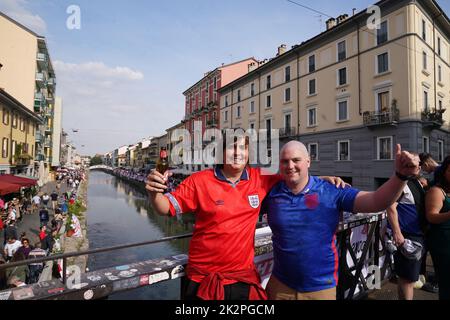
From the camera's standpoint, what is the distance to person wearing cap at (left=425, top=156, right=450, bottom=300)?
8.73ft

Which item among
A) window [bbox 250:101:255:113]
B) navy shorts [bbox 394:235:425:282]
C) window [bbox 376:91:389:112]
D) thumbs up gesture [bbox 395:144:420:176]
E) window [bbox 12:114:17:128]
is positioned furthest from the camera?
window [bbox 250:101:255:113]

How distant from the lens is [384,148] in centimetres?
1905

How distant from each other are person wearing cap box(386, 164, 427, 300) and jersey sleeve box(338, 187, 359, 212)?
1.33m

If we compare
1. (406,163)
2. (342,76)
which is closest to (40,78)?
(342,76)

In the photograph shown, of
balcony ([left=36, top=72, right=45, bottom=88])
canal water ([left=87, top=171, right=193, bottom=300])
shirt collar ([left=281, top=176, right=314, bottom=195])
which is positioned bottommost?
canal water ([left=87, top=171, right=193, bottom=300])

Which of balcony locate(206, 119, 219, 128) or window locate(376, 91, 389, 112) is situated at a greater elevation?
balcony locate(206, 119, 219, 128)

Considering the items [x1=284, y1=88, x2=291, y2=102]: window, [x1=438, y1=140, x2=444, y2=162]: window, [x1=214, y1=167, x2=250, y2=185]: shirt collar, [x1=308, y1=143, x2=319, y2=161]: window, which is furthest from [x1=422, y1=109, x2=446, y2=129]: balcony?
[x1=214, y1=167, x2=250, y2=185]: shirt collar

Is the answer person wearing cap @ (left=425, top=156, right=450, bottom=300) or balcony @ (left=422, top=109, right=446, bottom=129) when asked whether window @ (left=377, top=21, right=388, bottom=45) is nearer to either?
balcony @ (left=422, top=109, right=446, bottom=129)

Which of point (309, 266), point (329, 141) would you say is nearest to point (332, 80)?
point (329, 141)

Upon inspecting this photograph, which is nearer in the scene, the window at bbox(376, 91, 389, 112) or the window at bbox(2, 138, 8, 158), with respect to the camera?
the window at bbox(376, 91, 389, 112)

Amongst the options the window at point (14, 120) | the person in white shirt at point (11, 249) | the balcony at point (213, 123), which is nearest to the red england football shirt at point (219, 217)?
the person in white shirt at point (11, 249)
